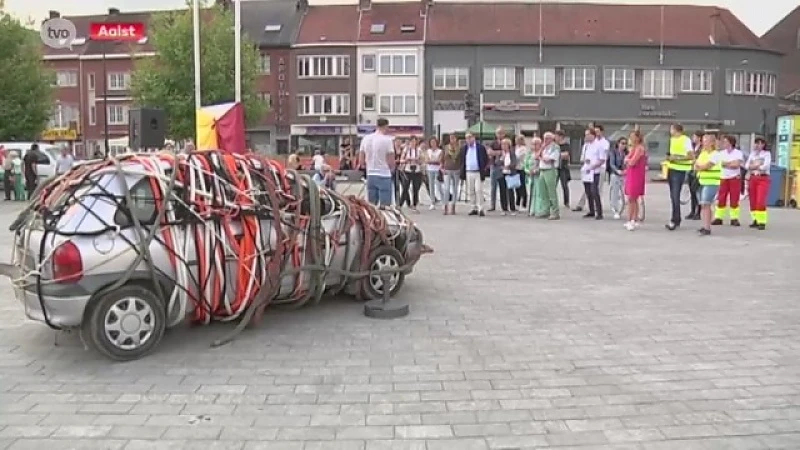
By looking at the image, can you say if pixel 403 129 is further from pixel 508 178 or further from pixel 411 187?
pixel 508 178

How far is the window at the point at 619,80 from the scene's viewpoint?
59.3 meters

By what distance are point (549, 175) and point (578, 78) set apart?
44946 mm

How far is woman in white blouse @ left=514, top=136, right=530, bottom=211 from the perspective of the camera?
1828 centimetres

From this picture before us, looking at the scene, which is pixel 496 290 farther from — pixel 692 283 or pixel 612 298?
pixel 692 283

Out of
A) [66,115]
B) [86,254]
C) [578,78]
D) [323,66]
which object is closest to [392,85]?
[323,66]

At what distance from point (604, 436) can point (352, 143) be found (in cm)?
5665

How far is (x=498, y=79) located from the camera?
60.0 m

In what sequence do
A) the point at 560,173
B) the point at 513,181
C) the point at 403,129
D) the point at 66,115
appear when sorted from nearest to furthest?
the point at 513,181 < the point at 560,173 < the point at 403,129 < the point at 66,115

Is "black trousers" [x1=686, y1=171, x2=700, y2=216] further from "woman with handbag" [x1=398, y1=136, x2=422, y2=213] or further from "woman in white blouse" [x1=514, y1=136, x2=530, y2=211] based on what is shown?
"woman with handbag" [x1=398, y1=136, x2=422, y2=213]

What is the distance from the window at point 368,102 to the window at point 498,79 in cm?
847

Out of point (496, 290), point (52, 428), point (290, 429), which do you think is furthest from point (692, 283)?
point (52, 428)

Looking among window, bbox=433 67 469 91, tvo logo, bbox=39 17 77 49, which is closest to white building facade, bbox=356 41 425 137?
window, bbox=433 67 469 91

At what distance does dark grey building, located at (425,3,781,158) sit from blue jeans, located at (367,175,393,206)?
46.1 m

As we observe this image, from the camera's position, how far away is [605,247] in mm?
12203
